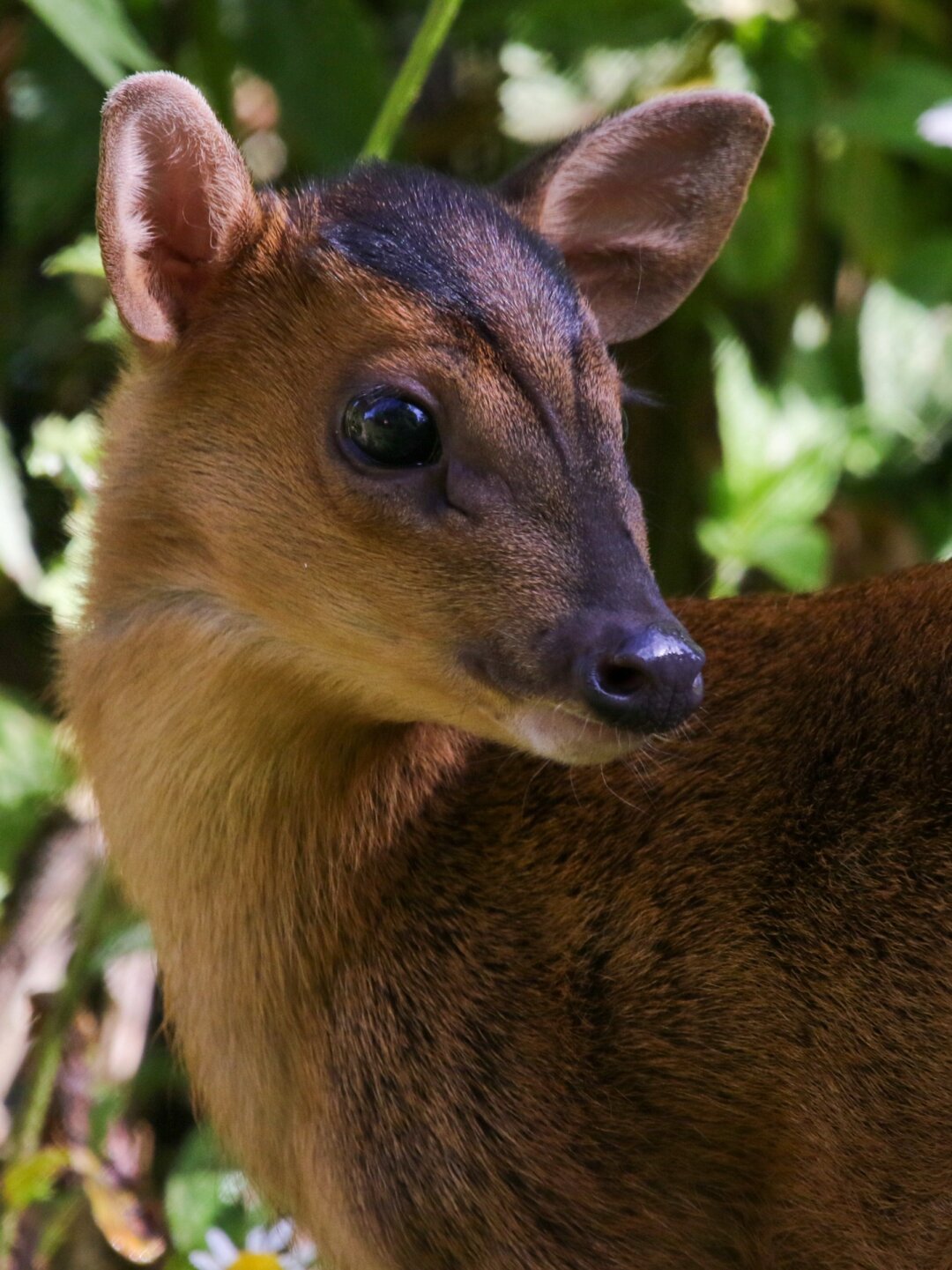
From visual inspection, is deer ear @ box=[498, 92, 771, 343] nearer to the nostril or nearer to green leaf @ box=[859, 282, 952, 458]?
the nostril

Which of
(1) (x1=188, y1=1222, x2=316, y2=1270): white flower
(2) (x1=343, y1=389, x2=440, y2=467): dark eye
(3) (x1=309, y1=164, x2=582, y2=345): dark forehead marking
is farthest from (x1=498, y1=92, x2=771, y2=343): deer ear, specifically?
(1) (x1=188, y1=1222, x2=316, y2=1270): white flower

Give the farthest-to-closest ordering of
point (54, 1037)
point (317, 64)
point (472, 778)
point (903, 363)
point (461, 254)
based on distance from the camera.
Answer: point (903, 363) < point (317, 64) < point (54, 1037) < point (472, 778) < point (461, 254)

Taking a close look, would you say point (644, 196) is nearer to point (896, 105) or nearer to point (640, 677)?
point (640, 677)

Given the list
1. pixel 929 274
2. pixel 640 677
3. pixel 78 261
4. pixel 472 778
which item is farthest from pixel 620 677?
pixel 929 274

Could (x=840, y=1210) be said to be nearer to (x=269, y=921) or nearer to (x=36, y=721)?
(x=269, y=921)

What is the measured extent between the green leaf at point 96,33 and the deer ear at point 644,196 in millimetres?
526

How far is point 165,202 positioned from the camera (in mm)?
1774

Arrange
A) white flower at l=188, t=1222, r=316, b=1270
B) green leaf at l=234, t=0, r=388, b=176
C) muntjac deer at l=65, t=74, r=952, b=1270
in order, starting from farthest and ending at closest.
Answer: green leaf at l=234, t=0, r=388, b=176 < white flower at l=188, t=1222, r=316, b=1270 < muntjac deer at l=65, t=74, r=952, b=1270

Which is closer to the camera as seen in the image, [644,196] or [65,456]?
[644,196]

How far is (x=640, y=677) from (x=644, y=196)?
833 millimetres

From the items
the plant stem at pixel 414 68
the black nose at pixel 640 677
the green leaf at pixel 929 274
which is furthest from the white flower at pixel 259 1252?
the green leaf at pixel 929 274

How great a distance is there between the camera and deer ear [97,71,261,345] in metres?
1.68

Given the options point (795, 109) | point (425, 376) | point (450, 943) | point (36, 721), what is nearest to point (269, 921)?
point (450, 943)

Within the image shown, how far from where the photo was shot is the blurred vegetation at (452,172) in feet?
8.01
